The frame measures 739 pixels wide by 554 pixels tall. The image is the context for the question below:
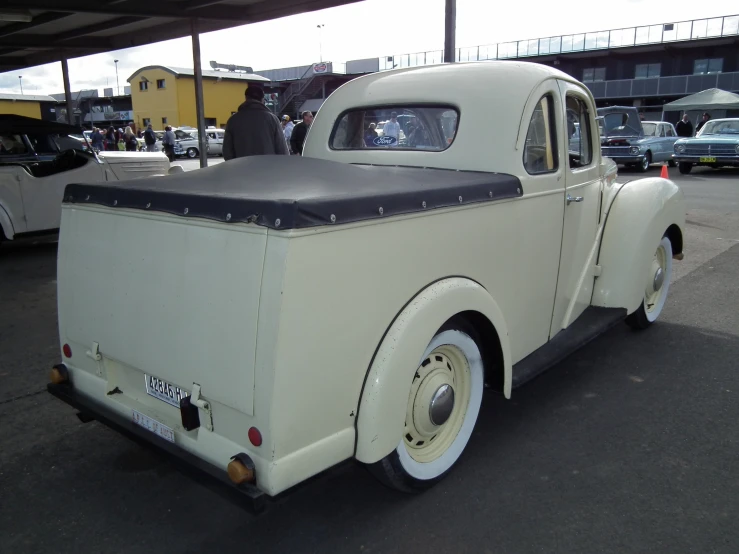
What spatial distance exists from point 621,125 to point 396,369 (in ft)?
61.6

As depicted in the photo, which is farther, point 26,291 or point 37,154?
point 37,154

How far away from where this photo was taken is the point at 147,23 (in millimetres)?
9875

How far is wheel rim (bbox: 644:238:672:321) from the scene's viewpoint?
4.65 m

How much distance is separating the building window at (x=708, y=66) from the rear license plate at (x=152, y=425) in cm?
4290

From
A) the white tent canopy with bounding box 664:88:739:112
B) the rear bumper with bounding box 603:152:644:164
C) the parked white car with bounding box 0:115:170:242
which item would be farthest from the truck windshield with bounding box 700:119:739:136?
the parked white car with bounding box 0:115:170:242

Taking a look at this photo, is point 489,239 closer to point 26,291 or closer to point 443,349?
point 443,349

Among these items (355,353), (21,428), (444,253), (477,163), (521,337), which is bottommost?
(21,428)

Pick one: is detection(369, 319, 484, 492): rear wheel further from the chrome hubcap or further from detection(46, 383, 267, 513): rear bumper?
detection(46, 383, 267, 513): rear bumper

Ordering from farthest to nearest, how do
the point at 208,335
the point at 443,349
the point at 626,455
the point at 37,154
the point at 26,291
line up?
the point at 37,154 < the point at 26,291 < the point at 626,455 < the point at 443,349 < the point at 208,335

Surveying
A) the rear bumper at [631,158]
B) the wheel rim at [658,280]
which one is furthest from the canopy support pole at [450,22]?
the rear bumper at [631,158]

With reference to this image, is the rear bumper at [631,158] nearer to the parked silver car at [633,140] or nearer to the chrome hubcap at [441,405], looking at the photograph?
the parked silver car at [633,140]

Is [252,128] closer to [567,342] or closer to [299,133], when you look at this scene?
[567,342]

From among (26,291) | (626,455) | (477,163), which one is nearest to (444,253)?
(477,163)

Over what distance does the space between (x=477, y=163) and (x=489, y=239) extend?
2.01 ft
